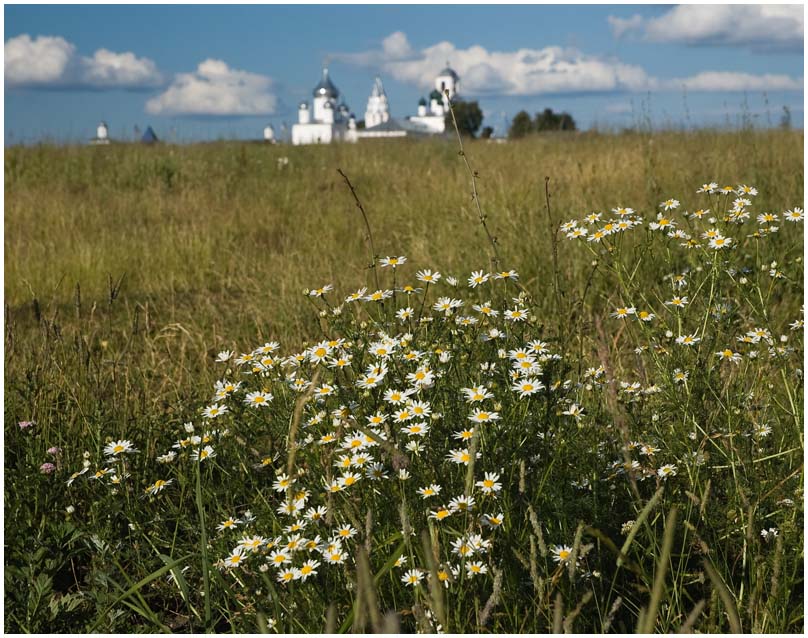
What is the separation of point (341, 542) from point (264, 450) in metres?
0.62

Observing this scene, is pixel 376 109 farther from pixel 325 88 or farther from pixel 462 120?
pixel 462 120

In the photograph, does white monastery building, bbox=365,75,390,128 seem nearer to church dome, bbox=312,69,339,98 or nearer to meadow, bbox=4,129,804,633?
church dome, bbox=312,69,339,98

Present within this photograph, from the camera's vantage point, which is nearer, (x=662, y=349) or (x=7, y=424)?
(x=662, y=349)

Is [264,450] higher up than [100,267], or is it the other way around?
[100,267]

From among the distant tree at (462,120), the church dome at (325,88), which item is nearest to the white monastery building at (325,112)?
the church dome at (325,88)

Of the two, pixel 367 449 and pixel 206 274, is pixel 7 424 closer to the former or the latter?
pixel 367 449

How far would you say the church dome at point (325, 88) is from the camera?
282ft

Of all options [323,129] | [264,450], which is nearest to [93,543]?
[264,450]

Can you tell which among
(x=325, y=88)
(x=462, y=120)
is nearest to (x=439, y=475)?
(x=462, y=120)

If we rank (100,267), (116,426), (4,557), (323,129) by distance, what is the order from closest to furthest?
1. (4,557)
2. (116,426)
3. (100,267)
4. (323,129)

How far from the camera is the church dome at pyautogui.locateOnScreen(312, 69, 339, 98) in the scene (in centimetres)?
8600

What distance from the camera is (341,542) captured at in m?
1.74

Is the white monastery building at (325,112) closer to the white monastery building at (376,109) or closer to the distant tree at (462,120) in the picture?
the white monastery building at (376,109)

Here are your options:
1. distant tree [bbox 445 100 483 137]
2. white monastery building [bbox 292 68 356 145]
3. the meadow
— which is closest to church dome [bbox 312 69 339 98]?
white monastery building [bbox 292 68 356 145]
